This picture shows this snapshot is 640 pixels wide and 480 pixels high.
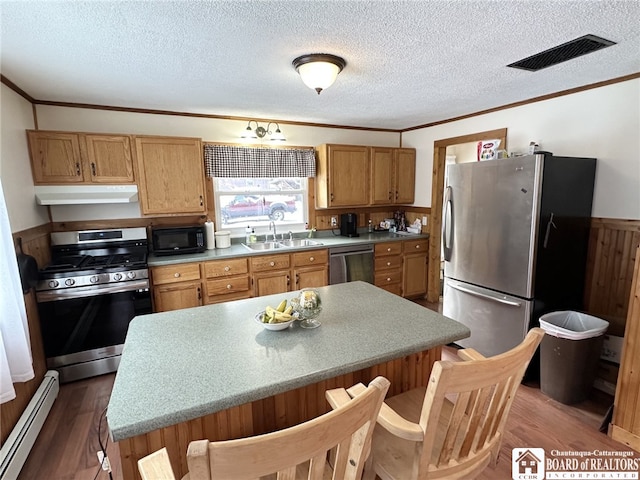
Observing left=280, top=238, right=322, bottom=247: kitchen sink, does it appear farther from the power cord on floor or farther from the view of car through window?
the power cord on floor

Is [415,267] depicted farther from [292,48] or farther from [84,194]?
[84,194]

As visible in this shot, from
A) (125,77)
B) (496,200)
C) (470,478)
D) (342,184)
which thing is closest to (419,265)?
(342,184)

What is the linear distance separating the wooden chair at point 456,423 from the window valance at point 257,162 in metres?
3.10

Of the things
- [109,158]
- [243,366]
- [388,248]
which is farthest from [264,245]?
[243,366]

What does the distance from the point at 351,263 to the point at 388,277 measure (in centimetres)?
60

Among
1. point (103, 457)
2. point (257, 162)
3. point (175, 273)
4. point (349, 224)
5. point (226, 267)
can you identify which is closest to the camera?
point (103, 457)

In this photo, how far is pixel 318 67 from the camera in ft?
6.48

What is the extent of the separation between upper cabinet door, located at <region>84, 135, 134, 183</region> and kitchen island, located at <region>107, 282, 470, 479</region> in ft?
6.13

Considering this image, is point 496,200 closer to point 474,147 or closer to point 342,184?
point 342,184

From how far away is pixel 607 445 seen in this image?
1939 mm

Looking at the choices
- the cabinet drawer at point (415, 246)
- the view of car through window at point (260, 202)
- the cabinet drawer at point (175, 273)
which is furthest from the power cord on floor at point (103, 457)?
the cabinet drawer at point (415, 246)

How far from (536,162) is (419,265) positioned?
7.33 ft

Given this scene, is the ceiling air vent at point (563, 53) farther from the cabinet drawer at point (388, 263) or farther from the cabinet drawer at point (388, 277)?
the cabinet drawer at point (388, 277)

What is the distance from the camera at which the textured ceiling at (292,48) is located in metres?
1.47
